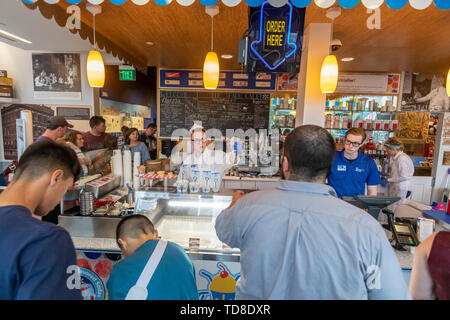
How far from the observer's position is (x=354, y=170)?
10.3 feet

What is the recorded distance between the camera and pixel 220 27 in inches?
145

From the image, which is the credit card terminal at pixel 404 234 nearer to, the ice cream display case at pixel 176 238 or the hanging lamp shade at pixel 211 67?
the ice cream display case at pixel 176 238

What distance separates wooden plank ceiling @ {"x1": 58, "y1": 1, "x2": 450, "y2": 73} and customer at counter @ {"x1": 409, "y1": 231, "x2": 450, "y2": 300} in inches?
108

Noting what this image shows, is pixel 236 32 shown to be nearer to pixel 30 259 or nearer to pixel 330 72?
pixel 330 72

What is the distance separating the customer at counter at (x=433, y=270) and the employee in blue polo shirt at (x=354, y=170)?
6.84 ft

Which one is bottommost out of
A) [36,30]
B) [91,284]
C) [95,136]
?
[91,284]

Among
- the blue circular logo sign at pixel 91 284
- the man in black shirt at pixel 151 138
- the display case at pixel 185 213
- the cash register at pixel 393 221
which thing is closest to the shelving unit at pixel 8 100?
the man in black shirt at pixel 151 138

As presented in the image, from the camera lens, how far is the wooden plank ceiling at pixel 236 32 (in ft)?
10.3

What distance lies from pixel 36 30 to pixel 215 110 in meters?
4.03

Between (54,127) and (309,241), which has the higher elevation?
(54,127)

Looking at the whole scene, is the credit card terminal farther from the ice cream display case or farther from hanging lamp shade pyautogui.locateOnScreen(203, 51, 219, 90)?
hanging lamp shade pyautogui.locateOnScreen(203, 51, 219, 90)

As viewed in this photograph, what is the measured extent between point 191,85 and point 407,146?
6.10m

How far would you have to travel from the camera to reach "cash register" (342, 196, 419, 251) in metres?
1.92

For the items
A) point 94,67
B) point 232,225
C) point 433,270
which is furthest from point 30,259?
point 94,67
